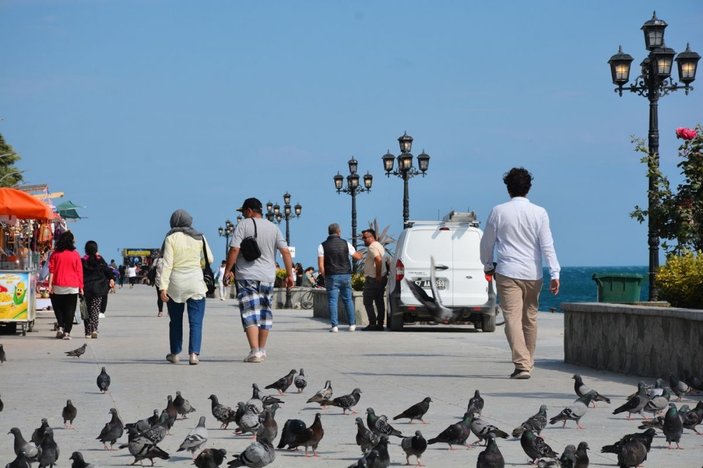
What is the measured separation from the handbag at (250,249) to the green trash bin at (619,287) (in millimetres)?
10622

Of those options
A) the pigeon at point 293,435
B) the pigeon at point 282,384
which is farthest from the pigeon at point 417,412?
the pigeon at point 282,384

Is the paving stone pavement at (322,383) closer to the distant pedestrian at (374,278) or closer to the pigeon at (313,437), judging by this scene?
the pigeon at (313,437)

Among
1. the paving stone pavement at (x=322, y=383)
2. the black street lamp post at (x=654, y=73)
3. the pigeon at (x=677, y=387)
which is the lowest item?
the paving stone pavement at (x=322, y=383)

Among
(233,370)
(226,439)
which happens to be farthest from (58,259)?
(226,439)

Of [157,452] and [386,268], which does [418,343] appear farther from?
[157,452]

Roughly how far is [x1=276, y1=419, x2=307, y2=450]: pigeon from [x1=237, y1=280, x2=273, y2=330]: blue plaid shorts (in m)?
7.81

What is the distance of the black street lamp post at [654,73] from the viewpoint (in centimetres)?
2161

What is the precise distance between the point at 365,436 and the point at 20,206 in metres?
15.9

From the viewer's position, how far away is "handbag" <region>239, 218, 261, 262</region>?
635 inches

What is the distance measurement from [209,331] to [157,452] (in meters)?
17.2

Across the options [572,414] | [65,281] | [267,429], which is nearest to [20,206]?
[65,281]

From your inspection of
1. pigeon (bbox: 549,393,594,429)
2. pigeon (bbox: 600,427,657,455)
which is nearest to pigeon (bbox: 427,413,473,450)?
pigeon (bbox: 600,427,657,455)

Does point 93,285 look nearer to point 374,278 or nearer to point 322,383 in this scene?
point 374,278

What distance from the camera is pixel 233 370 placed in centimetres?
1510
